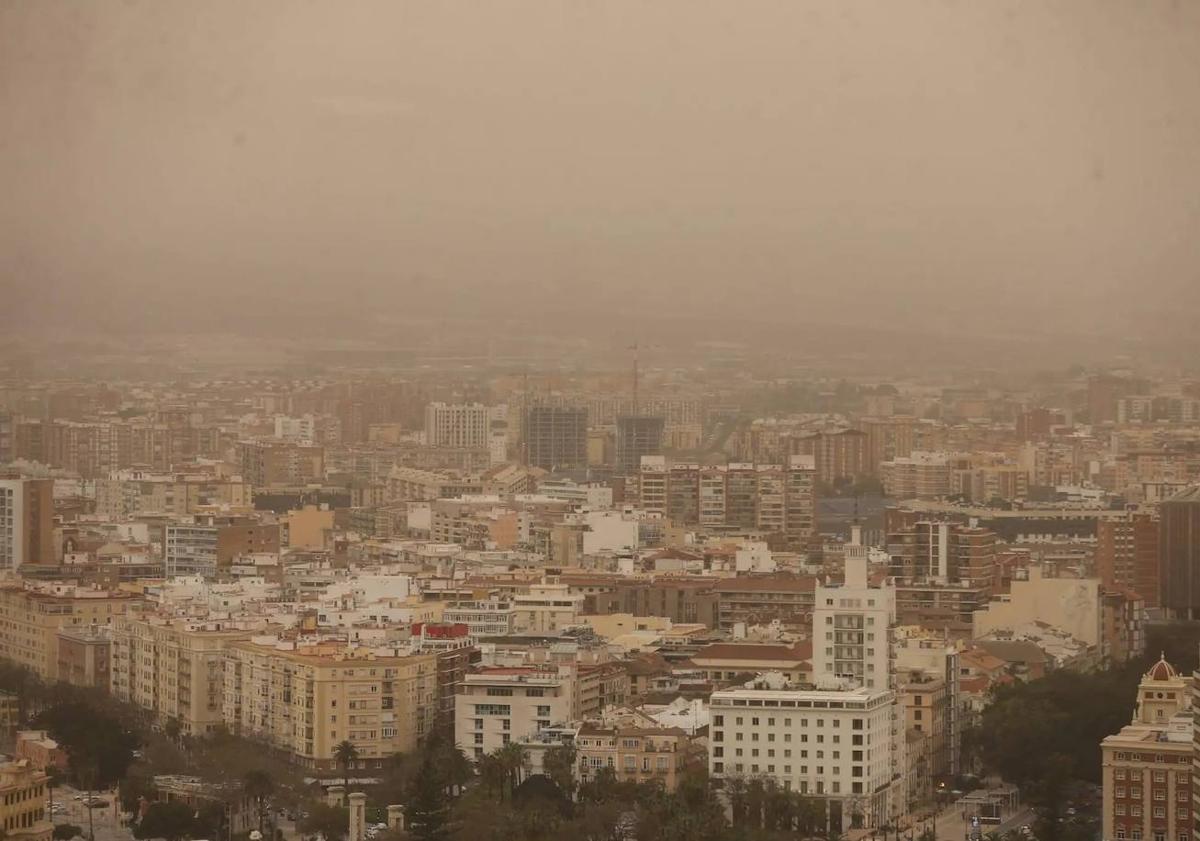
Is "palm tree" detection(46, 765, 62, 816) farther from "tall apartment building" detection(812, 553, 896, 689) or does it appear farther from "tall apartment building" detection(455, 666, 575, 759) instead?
"tall apartment building" detection(812, 553, 896, 689)

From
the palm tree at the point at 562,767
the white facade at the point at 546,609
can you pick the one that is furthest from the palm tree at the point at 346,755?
the white facade at the point at 546,609

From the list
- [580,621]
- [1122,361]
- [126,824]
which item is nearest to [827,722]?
[126,824]

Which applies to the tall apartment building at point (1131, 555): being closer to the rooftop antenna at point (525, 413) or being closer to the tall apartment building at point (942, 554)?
the tall apartment building at point (942, 554)

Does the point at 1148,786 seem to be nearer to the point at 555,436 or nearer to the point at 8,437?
the point at 8,437

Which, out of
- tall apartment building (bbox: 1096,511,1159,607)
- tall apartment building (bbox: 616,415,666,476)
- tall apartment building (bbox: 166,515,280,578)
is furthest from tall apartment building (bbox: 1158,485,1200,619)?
tall apartment building (bbox: 616,415,666,476)

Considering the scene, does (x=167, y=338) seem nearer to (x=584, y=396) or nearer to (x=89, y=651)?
(x=584, y=396)

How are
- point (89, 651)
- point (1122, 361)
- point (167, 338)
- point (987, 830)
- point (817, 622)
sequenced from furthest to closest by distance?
point (167, 338) < point (1122, 361) < point (89, 651) < point (817, 622) < point (987, 830)

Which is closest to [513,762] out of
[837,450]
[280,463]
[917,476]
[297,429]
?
[917,476]
